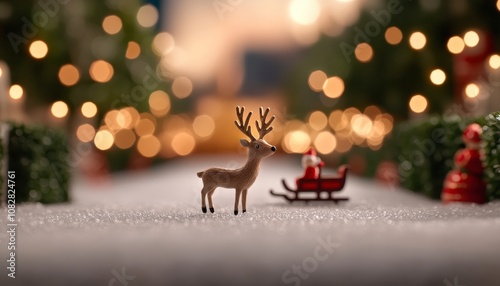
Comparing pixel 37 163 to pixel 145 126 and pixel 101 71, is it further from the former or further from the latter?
pixel 145 126

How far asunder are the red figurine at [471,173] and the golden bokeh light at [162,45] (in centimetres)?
1175

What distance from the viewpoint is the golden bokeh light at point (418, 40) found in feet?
43.2

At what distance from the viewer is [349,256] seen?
14.2 ft

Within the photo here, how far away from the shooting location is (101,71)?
15617 mm

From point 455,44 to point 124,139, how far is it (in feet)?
33.4

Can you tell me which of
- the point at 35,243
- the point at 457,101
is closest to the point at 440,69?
the point at 457,101

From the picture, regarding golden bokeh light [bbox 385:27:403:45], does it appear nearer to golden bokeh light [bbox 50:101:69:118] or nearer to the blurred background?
the blurred background

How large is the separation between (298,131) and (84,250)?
16.7 meters

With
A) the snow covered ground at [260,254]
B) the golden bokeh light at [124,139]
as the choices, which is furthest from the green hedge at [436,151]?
the golden bokeh light at [124,139]

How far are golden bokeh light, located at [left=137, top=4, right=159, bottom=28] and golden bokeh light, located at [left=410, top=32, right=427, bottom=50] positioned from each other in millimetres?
7904

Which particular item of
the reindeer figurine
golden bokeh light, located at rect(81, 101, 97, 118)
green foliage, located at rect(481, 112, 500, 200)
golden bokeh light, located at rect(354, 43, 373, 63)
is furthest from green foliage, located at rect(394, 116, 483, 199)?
golden bokeh light, located at rect(81, 101, 97, 118)

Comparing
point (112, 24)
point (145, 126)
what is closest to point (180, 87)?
point (145, 126)

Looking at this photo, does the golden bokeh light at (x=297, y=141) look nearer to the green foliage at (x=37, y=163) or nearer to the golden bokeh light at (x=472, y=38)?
the golden bokeh light at (x=472, y=38)

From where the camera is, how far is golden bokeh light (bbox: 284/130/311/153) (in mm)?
20719
